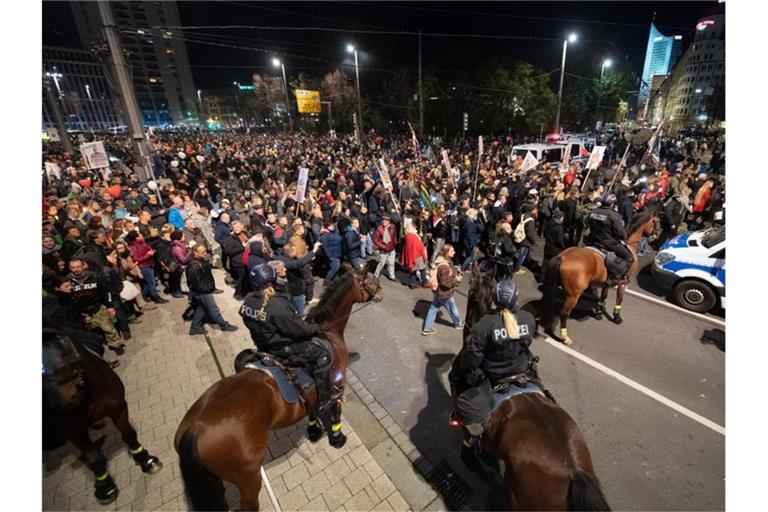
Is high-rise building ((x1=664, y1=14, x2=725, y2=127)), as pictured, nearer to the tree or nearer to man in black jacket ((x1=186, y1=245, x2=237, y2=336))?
the tree

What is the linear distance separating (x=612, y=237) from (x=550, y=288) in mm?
1703

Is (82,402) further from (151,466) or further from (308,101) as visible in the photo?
(308,101)

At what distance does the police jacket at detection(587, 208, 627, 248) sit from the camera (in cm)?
665

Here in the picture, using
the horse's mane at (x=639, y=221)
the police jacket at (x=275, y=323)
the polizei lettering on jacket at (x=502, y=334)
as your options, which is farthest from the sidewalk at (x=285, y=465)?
the horse's mane at (x=639, y=221)

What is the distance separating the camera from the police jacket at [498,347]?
11.8 ft

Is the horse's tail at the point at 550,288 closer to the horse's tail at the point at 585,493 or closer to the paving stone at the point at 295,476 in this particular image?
the horse's tail at the point at 585,493

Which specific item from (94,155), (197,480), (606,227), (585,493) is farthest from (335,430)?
(94,155)

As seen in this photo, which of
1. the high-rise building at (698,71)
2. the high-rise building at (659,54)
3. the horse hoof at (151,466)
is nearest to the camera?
the horse hoof at (151,466)

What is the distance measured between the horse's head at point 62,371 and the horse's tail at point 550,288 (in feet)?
22.5

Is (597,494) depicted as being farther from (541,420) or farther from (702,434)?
(702,434)

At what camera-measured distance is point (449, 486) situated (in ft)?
13.1

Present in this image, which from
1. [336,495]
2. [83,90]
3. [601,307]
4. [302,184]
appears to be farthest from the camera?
[83,90]
